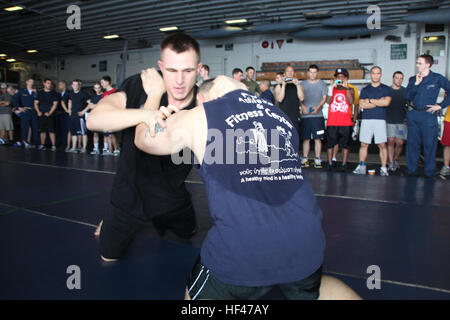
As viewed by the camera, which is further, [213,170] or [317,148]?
[317,148]

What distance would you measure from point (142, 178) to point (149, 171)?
0.07 m

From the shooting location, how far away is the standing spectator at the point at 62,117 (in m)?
9.70

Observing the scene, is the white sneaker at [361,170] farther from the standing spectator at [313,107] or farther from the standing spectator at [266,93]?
the standing spectator at [266,93]

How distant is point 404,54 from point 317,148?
19.5ft

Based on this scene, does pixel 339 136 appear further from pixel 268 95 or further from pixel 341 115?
pixel 268 95

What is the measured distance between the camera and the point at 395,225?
3.01 m

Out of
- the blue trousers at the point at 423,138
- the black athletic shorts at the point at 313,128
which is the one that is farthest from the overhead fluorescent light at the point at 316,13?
the blue trousers at the point at 423,138

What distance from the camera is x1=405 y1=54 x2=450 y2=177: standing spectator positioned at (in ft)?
18.2
